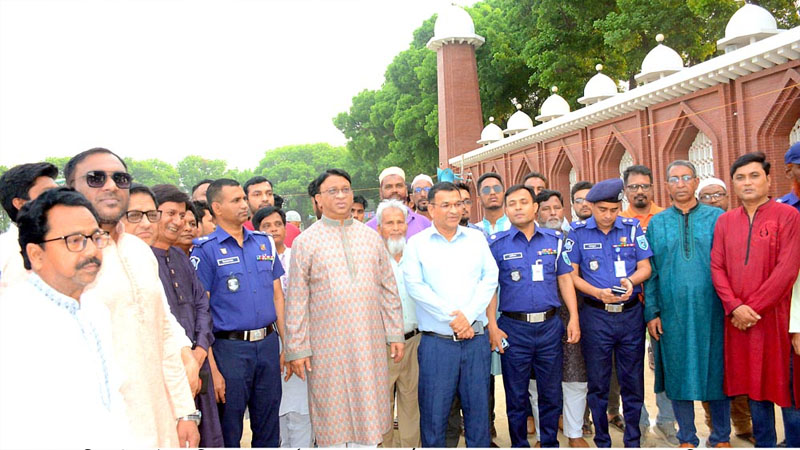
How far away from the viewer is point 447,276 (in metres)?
3.97

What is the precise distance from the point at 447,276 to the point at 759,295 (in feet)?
6.70

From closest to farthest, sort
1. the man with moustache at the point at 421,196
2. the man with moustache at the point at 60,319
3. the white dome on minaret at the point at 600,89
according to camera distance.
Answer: the man with moustache at the point at 60,319
the man with moustache at the point at 421,196
the white dome on minaret at the point at 600,89

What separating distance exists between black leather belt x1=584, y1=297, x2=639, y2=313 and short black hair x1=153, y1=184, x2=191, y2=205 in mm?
2967

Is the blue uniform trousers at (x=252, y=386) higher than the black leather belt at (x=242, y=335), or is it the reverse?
the black leather belt at (x=242, y=335)

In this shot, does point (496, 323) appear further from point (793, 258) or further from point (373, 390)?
point (793, 258)

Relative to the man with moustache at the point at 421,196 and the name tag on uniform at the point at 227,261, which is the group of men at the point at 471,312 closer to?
the name tag on uniform at the point at 227,261

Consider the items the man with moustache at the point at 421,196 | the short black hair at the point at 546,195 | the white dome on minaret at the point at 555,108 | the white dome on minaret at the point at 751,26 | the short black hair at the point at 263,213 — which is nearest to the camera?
the short black hair at the point at 263,213

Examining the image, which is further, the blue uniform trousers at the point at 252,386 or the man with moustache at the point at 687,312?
the man with moustache at the point at 687,312

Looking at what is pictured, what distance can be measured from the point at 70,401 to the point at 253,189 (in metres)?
3.75

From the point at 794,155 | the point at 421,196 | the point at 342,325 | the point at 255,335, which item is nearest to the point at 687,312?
the point at 794,155

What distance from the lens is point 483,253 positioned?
407 cm

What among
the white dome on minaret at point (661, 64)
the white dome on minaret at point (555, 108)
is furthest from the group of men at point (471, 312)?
the white dome on minaret at point (555, 108)

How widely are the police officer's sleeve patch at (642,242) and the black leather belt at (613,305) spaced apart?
386 millimetres

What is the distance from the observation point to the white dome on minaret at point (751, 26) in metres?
10.7
